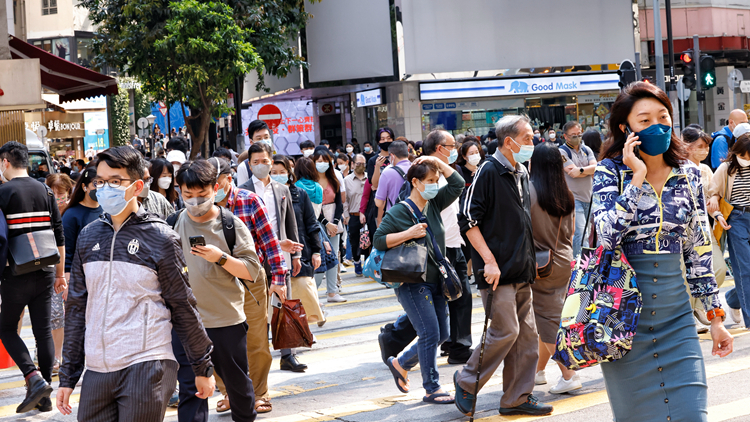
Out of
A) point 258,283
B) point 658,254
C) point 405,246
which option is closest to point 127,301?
point 258,283

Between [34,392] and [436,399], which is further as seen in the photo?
[34,392]

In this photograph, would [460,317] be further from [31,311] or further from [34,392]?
[31,311]

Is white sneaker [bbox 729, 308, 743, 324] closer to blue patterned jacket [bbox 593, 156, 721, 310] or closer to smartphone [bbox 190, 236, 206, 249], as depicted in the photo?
blue patterned jacket [bbox 593, 156, 721, 310]

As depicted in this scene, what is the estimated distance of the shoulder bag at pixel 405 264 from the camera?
583 centimetres

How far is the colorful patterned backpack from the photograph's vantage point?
3.60m

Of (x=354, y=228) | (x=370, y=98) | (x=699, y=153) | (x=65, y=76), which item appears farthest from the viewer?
(x=370, y=98)

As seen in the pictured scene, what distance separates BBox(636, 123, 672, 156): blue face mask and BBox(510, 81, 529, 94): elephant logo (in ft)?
76.5

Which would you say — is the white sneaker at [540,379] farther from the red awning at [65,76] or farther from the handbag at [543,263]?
the red awning at [65,76]

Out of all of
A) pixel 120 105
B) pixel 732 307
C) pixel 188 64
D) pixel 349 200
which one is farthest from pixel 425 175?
pixel 120 105

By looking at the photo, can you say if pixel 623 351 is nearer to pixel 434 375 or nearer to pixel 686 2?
pixel 434 375

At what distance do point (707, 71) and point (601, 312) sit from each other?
18148mm

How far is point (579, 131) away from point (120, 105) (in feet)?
169

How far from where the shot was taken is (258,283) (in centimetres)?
589

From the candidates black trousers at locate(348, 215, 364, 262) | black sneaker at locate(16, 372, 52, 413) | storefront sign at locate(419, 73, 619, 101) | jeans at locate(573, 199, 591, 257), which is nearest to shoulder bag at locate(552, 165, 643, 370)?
black sneaker at locate(16, 372, 52, 413)
